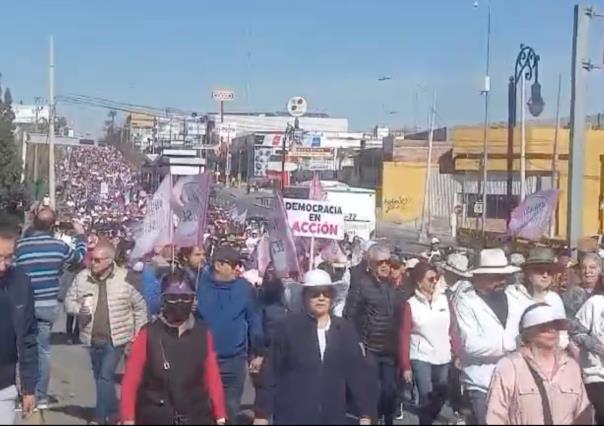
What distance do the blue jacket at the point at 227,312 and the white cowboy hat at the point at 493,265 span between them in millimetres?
1695

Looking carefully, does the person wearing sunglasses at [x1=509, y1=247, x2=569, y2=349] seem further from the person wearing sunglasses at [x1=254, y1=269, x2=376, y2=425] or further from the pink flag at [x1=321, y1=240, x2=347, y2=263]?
the pink flag at [x1=321, y1=240, x2=347, y2=263]

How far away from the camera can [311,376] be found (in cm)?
629

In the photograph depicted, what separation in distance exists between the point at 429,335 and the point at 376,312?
0.63 meters

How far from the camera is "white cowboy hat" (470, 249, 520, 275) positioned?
8.59m

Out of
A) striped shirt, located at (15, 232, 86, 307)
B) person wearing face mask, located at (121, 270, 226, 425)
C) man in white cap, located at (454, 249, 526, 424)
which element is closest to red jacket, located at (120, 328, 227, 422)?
person wearing face mask, located at (121, 270, 226, 425)

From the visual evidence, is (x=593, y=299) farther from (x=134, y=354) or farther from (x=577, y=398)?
(x=134, y=354)

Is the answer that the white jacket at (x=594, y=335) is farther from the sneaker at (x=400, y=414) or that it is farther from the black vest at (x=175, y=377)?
the black vest at (x=175, y=377)

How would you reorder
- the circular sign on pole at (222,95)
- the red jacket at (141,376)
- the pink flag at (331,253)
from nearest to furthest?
the red jacket at (141,376) < the pink flag at (331,253) < the circular sign on pole at (222,95)

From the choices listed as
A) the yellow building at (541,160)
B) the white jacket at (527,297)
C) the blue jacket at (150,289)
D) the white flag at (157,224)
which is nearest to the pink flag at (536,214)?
the white flag at (157,224)

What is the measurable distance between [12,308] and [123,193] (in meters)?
48.2

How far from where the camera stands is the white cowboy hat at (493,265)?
859 centimetres

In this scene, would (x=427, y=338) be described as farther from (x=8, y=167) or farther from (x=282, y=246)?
(x=8, y=167)

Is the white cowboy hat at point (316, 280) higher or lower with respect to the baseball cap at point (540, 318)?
higher

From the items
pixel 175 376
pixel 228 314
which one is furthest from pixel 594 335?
pixel 175 376
